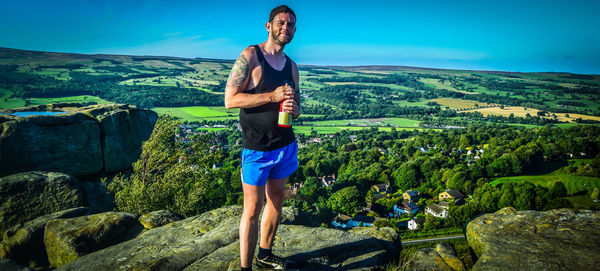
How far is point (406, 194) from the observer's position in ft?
136

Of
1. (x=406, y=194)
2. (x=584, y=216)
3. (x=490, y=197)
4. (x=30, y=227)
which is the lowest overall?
(x=406, y=194)

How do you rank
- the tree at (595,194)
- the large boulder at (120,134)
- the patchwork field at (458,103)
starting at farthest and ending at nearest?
the patchwork field at (458,103), the tree at (595,194), the large boulder at (120,134)

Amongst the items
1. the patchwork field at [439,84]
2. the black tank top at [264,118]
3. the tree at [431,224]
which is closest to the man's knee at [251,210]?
the black tank top at [264,118]

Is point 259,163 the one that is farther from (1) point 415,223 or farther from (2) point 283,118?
(1) point 415,223

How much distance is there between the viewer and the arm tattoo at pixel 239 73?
310 centimetres

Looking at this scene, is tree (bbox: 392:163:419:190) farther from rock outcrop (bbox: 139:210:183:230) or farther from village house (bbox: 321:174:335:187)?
rock outcrop (bbox: 139:210:183:230)

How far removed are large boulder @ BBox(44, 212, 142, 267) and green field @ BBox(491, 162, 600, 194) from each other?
45165 millimetres

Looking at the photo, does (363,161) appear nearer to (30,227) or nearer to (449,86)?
(30,227)

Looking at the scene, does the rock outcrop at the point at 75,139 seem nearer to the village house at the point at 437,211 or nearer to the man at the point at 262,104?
the man at the point at 262,104

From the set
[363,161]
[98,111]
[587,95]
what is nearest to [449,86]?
[587,95]

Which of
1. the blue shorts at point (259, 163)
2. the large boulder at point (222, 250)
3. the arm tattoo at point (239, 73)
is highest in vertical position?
the arm tattoo at point (239, 73)

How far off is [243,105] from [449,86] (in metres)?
176

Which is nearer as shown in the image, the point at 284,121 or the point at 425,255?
the point at 284,121

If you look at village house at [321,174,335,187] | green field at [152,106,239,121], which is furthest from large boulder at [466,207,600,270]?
green field at [152,106,239,121]
